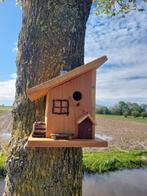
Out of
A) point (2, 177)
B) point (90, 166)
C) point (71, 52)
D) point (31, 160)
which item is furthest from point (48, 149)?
point (90, 166)

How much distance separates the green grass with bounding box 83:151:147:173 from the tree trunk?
20.7 ft

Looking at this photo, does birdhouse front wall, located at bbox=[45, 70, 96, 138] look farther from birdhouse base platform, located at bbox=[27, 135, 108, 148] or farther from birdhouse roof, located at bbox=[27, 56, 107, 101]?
birdhouse base platform, located at bbox=[27, 135, 108, 148]

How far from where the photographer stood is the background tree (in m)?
2.06

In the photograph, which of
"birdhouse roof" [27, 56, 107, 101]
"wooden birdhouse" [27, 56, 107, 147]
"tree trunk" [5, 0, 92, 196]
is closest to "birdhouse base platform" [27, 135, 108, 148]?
"wooden birdhouse" [27, 56, 107, 147]

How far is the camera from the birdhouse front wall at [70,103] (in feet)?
6.15

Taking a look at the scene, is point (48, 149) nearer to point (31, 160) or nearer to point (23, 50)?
point (31, 160)

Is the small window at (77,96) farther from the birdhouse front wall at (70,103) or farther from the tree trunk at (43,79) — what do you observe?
the tree trunk at (43,79)

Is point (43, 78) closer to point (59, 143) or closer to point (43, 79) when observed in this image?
point (43, 79)

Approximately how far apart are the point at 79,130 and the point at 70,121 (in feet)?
Result: 0.26

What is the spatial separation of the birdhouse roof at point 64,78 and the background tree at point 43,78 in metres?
0.26

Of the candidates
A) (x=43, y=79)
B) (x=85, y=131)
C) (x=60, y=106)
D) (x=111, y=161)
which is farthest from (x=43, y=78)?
(x=111, y=161)

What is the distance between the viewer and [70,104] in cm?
192

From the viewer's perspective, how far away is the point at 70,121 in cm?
189

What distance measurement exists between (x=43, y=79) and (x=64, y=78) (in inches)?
12.4
